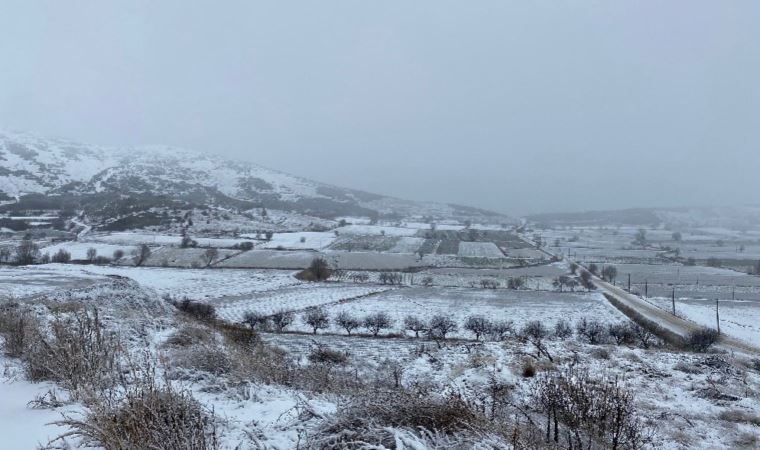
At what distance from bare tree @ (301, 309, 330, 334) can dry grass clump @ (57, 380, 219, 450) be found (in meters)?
29.2

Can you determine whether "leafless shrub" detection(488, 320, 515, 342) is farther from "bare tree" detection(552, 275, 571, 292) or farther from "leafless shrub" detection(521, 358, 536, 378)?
"bare tree" detection(552, 275, 571, 292)

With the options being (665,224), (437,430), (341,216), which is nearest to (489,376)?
(437,430)

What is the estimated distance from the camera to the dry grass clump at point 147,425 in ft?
12.0

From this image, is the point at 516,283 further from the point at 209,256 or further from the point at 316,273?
the point at 209,256

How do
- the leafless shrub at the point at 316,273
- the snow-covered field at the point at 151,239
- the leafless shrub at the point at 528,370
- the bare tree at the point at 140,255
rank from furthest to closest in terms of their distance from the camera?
the snow-covered field at the point at 151,239
the bare tree at the point at 140,255
the leafless shrub at the point at 316,273
the leafless shrub at the point at 528,370

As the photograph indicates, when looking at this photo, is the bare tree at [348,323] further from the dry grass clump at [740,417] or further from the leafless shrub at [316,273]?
the dry grass clump at [740,417]

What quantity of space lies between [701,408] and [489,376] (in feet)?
13.9

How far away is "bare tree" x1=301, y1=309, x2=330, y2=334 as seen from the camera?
34.6 m

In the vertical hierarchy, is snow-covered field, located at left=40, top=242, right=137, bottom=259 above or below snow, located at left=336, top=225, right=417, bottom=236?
below

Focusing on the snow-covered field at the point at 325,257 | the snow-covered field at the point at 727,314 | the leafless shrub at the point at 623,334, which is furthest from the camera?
the snow-covered field at the point at 325,257

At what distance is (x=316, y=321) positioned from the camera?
34562mm

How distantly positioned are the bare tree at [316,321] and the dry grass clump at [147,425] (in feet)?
95.8

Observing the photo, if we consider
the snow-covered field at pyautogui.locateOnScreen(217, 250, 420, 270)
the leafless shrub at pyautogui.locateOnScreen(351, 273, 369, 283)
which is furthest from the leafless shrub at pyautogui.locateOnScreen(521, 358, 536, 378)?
the snow-covered field at pyautogui.locateOnScreen(217, 250, 420, 270)

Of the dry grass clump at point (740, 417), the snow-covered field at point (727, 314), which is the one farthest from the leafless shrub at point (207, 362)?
the snow-covered field at point (727, 314)
